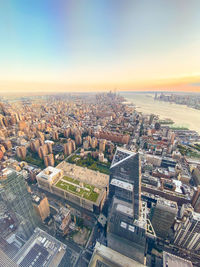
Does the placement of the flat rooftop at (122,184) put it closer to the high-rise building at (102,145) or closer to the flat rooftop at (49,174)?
the flat rooftop at (49,174)

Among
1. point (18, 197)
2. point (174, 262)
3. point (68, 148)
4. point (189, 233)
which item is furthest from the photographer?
point (68, 148)

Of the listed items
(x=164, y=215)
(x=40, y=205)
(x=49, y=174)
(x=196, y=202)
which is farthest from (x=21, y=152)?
(x=196, y=202)

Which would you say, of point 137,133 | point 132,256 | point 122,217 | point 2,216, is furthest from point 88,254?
point 137,133

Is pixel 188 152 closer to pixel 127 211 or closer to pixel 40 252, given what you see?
pixel 127 211

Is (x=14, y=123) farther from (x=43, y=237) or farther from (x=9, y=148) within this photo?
(x=43, y=237)

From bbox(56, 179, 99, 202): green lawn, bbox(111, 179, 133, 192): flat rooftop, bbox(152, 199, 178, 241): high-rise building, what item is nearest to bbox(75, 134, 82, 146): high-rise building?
bbox(56, 179, 99, 202): green lawn

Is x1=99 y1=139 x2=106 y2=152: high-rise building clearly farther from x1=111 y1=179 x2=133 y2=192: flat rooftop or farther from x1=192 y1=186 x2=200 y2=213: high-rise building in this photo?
x1=192 y1=186 x2=200 y2=213: high-rise building
